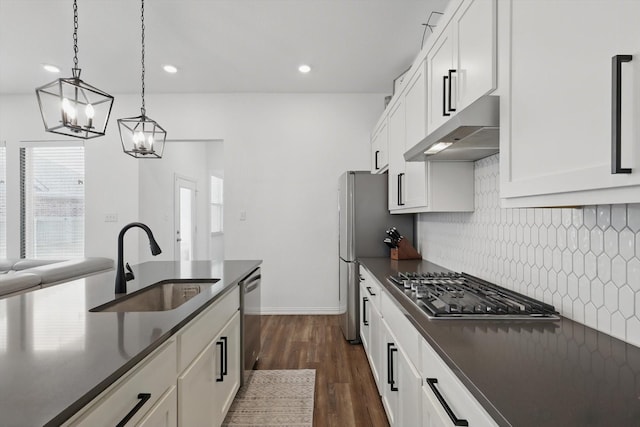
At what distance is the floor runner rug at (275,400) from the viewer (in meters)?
2.15

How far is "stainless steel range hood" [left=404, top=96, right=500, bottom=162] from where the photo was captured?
1.25 meters

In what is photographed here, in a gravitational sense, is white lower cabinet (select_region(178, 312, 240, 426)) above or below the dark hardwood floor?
above

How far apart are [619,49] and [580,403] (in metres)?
0.75

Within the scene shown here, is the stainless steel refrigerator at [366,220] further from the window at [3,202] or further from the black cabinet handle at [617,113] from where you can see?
the window at [3,202]

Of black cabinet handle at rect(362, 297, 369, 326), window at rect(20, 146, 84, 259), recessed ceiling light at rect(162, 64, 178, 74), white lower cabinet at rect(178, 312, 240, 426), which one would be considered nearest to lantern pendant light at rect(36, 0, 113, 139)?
white lower cabinet at rect(178, 312, 240, 426)

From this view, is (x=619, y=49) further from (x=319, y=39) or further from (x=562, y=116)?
(x=319, y=39)

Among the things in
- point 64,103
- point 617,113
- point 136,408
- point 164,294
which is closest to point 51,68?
point 64,103

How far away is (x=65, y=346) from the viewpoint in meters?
0.99

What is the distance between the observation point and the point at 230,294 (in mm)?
2156

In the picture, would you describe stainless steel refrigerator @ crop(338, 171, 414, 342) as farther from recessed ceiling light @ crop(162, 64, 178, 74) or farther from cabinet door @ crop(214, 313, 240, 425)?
recessed ceiling light @ crop(162, 64, 178, 74)

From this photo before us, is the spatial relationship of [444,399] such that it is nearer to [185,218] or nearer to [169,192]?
[169,192]

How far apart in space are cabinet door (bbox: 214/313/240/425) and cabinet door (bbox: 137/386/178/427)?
20.7 inches

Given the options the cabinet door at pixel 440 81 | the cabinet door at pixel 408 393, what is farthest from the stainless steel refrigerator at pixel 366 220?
the cabinet door at pixel 408 393

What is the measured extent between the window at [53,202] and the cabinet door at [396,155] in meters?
4.21
